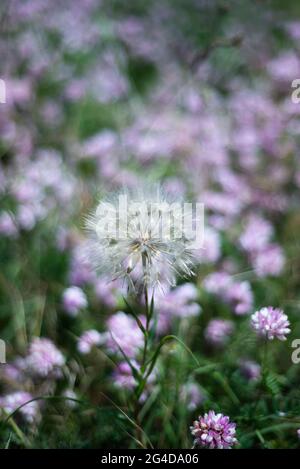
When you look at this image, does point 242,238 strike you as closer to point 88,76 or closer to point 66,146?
point 66,146

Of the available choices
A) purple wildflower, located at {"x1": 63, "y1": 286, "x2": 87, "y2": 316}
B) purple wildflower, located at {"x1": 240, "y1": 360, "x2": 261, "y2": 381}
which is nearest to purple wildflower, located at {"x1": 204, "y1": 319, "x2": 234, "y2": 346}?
purple wildflower, located at {"x1": 240, "y1": 360, "x2": 261, "y2": 381}

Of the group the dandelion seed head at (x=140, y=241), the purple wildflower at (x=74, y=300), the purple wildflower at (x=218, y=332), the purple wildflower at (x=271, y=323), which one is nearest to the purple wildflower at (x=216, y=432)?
the purple wildflower at (x=271, y=323)

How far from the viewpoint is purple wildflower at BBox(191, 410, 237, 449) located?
112 cm

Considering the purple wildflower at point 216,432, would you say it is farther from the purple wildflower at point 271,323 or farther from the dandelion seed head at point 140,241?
the dandelion seed head at point 140,241

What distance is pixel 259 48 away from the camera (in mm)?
3184

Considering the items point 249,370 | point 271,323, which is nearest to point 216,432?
point 271,323

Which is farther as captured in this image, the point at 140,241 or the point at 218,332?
the point at 218,332

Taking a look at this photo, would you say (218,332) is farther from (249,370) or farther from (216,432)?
(216,432)

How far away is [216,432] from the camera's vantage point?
44.4 inches

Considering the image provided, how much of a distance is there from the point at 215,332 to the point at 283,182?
Answer: 3.12 ft

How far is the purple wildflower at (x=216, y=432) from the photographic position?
44.0 inches

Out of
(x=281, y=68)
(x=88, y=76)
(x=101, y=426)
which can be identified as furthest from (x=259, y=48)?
(x=101, y=426)
